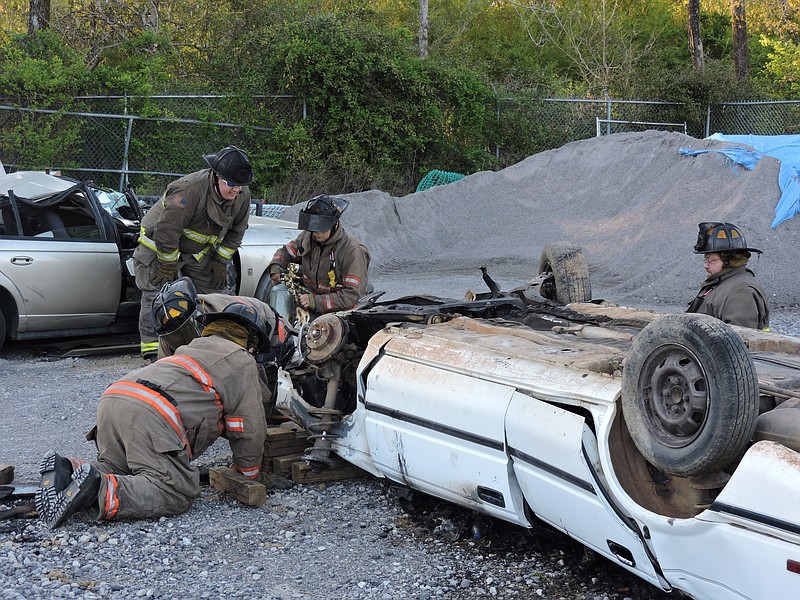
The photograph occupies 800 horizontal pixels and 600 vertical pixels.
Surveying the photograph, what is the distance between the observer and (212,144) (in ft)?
61.2

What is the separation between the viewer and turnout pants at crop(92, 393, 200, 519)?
4.61 metres

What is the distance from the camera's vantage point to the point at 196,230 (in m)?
7.78

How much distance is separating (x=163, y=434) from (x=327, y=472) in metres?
1.11

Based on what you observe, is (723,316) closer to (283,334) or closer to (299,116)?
(283,334)

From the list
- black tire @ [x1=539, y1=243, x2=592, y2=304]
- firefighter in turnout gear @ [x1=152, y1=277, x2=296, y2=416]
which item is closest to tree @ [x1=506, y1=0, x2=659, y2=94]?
black tire @ [x1=539, y1=243, x2=592, y2=304]

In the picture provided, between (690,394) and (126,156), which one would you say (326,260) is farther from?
(126,156)

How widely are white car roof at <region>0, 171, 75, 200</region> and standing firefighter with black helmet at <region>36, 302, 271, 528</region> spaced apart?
4587 mm

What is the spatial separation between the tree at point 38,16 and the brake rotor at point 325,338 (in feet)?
55.4

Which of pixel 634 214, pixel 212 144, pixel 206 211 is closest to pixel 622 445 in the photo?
pixel 206 211

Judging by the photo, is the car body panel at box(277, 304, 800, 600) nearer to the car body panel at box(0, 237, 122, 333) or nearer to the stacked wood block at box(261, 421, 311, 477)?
the stacked wood block at box(261, 421, 311, 477)

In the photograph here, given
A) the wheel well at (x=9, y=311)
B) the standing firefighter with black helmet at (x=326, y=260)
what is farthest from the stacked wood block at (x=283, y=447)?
the wheel well at (x=9, y=311)

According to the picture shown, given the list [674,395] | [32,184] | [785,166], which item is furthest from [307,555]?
[785,166]

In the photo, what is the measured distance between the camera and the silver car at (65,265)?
825 centimetres

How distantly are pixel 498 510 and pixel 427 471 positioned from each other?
1.53 ft
